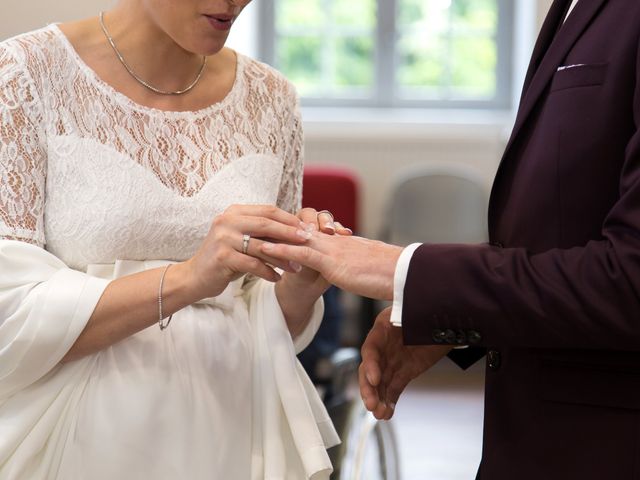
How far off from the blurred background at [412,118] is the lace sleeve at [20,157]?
10.1 ft

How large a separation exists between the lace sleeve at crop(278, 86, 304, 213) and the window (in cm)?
581

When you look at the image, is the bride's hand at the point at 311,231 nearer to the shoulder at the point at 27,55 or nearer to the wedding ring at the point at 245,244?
the wedding ring at the point at 245,244

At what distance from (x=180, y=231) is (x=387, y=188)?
5301 millimetres

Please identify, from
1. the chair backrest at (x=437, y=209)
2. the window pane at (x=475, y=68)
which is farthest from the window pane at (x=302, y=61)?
the chair backrest at (x=437, y=209)

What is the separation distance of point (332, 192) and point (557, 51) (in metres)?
3.34

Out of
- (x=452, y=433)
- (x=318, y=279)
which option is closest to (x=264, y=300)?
(x=318, y=279)

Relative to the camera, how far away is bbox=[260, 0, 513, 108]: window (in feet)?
26.1

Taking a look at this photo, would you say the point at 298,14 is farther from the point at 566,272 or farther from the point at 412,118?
the point at 566,272

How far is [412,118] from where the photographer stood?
25.0 feet

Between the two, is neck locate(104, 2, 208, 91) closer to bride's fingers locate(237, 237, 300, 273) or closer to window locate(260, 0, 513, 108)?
bride's fingers locate(237, 237, 300, 273)

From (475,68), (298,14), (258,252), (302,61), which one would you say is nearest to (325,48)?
(302,61)

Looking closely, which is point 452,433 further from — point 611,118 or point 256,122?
point 611,118

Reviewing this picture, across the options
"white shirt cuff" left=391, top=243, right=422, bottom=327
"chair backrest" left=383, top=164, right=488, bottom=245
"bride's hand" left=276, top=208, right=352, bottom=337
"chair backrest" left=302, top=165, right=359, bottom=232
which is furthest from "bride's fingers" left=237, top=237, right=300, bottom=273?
"chair backrest" left=383, top=164, right=488, bottom=245

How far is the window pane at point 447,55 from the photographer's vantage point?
798 centimetres
